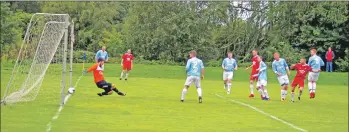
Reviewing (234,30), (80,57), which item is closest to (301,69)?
(80,57)

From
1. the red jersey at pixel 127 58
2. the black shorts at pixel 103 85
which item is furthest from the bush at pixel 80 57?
the black shorts at pixel 103 85

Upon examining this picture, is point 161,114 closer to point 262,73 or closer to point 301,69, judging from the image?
Result: point 262,73

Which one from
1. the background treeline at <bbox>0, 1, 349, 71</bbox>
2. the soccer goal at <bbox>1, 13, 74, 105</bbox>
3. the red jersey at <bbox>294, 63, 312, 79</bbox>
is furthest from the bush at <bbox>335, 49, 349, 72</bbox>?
the soccer goal at <bbox>1, 13, 74, 105</bbox>

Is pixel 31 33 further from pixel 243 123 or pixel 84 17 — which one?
pixel 84 17

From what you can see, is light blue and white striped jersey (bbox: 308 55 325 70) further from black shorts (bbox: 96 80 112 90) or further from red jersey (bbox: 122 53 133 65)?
red jersey (bbox: 122 53 133 65)

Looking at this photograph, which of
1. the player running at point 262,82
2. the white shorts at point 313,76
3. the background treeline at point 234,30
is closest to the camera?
the player running at point 262,82

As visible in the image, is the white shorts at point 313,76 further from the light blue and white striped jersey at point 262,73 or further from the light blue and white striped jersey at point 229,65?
the light blue and white striped jersey at point 229,65

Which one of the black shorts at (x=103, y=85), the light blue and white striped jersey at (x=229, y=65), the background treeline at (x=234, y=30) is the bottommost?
the black shorts at (x=103, y=85)

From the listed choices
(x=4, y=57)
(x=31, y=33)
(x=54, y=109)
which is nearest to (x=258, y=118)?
(x=54, y=109)

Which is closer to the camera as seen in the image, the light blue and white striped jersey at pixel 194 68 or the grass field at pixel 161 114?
the grass field at pixel 161 114

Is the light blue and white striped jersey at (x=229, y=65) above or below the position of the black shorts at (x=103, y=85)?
above

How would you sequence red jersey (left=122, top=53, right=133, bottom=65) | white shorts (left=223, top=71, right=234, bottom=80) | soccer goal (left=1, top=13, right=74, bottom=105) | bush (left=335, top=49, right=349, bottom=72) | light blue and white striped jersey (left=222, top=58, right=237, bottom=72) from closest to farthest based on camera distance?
soccer goal (left=1, top=13, right=74, bottom=105) < white shorts (left=223, top=71, right=234, bottom=80) < light blue and white striped jersey (left=222, top=58, right=237, bottom=72) < red jersey (left=122, top=53, right=133, bottom=65) < bush (left=335, top=49, right=349, bottom=72)

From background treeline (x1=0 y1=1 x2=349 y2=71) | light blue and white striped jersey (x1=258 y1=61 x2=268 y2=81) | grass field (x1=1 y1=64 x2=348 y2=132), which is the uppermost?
background treeline (x1=0 y1=1 x2=349 y2=71)

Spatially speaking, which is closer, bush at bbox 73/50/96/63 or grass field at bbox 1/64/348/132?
grass field at bbox 1/64/348/132
